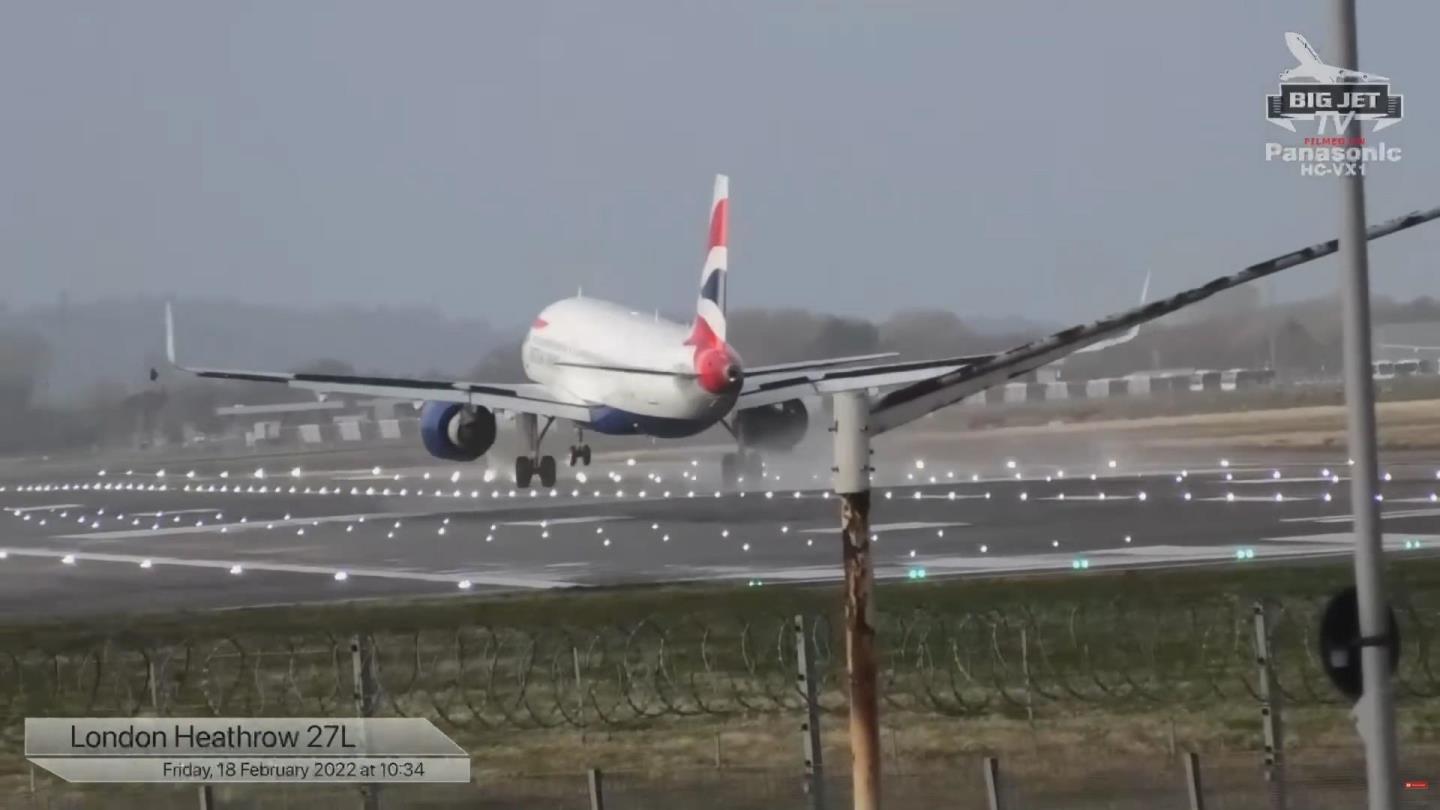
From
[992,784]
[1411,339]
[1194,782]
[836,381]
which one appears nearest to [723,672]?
[992,784]

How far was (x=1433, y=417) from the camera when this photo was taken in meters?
75.2

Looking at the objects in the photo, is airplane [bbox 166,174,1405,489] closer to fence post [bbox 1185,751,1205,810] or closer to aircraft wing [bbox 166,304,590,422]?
aircraft wing [bbox 166,304,590,422]

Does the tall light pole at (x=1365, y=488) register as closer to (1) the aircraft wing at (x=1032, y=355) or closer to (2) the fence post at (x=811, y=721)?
(1) the aircraft wing at (x=1032, y=355)

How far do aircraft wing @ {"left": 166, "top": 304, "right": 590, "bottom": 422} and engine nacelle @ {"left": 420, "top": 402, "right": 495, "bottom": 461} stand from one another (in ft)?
2.37

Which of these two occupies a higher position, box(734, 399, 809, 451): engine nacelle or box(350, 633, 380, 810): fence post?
box(734, 399, 809, 451): engine nacelle

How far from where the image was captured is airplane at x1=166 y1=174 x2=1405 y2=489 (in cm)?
6425

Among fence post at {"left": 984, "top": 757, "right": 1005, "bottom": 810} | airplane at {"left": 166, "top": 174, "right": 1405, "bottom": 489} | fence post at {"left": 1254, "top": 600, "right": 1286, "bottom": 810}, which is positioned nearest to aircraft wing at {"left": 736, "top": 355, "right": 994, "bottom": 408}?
airplane at {"left": 166, "top": 174, "right": 1405, "bottom": 489}

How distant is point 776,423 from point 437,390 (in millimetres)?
9995

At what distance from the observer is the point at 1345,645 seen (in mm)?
13969

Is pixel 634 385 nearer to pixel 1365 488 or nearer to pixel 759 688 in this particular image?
pixel 759 688

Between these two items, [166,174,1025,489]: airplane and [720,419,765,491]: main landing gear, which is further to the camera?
[720,419,765,491]: main landing gear

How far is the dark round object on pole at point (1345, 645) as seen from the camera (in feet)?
45.8

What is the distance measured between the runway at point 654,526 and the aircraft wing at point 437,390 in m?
2.69

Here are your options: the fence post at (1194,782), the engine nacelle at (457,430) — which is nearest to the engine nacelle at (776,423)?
the engine nacelle at (457,430)
